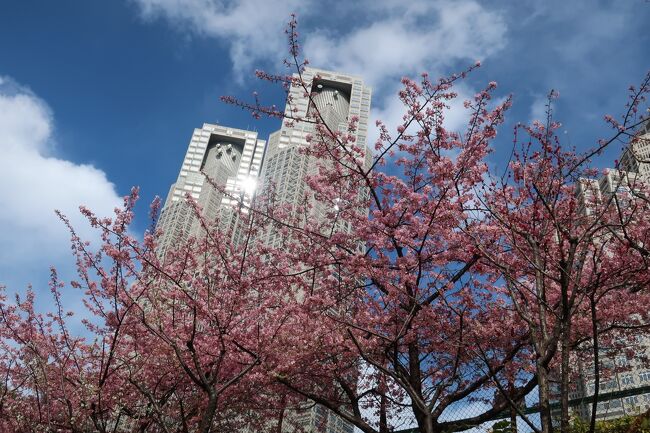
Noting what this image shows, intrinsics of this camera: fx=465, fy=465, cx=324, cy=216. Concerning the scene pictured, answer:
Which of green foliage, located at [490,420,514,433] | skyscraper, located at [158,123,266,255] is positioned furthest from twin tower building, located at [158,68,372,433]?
green foliage, located at [490,420,514,433]

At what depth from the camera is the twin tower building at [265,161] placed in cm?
1062

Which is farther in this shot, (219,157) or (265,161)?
(219,157)

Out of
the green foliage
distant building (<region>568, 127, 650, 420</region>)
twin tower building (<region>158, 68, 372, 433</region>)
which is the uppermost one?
twin tower building (<region>158, 68, 372, 433</region>)

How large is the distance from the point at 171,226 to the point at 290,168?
31235mm

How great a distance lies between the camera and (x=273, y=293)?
33.8 ft

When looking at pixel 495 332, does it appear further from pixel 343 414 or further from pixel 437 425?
pixel 343 414

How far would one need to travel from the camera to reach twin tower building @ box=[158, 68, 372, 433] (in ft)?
34.8

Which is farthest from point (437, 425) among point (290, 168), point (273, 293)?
point (290, 168)

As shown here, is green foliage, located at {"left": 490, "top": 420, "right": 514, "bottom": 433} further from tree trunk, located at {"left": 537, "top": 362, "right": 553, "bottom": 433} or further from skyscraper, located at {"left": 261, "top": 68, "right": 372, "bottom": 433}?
skyscraper, located at {"left": 261, "top": 68, "right": 372, "bottom": 433}

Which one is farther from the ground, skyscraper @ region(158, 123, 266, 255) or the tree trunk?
skyscraper @ region(158, 123, 266, 255)

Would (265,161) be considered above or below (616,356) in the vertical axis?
above

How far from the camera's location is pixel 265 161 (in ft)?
262

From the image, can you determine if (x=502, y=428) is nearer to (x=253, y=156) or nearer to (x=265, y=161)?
(x=265, y=161)

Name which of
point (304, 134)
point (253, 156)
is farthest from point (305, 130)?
point (253, 156)
